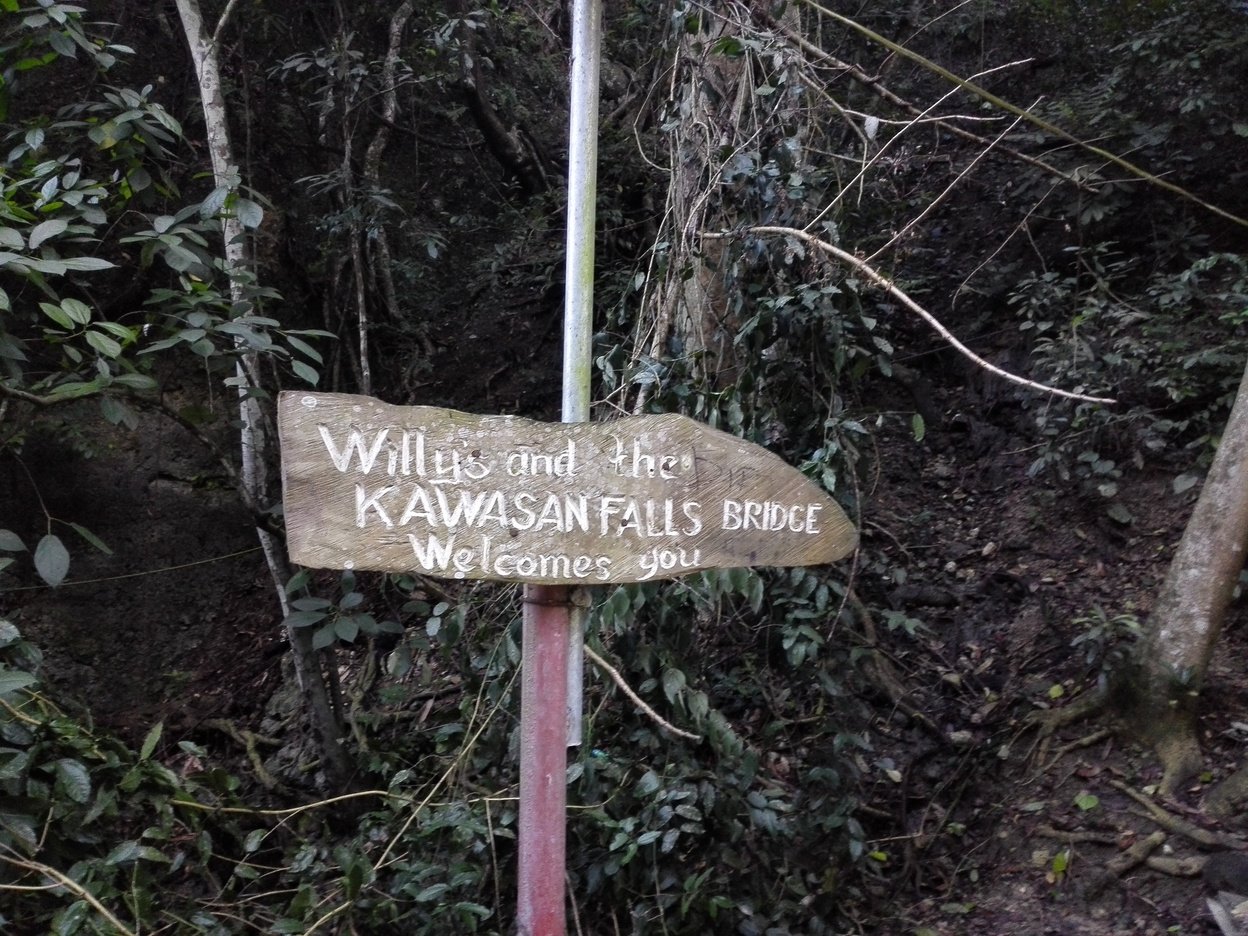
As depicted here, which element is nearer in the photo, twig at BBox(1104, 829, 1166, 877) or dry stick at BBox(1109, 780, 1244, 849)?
dry stick at BBox(1109, 780, 1244, 849)

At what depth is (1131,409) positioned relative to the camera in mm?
5062

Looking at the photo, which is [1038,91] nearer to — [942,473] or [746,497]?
[942,473]

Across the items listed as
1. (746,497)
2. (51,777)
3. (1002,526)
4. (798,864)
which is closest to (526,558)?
(746,497)

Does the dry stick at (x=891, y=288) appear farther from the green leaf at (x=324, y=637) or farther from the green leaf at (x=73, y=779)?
the green leaf at (x=73, y=779)

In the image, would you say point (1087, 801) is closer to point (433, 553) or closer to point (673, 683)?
point (673, 683)

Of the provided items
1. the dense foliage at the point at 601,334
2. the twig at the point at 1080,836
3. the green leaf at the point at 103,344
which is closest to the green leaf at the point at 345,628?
the dense foliage at the point at 601,334

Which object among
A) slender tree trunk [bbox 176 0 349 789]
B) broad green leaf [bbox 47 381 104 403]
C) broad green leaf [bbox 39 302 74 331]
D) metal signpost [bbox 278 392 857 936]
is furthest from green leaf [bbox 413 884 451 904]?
broad green leaf [bbox 39 302 74 331]

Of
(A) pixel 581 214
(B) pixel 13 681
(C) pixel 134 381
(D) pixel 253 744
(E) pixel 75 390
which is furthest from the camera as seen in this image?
(D) pixel 253 744

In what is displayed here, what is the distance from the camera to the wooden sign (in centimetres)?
150

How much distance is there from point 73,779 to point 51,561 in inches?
21.6

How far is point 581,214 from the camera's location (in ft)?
5.74

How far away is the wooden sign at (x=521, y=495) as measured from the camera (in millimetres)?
1502

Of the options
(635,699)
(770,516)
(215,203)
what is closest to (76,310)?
(215,203)

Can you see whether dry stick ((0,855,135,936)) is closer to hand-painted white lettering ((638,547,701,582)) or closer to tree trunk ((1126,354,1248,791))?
hand-painted white lettering ((638,547,701,582))
